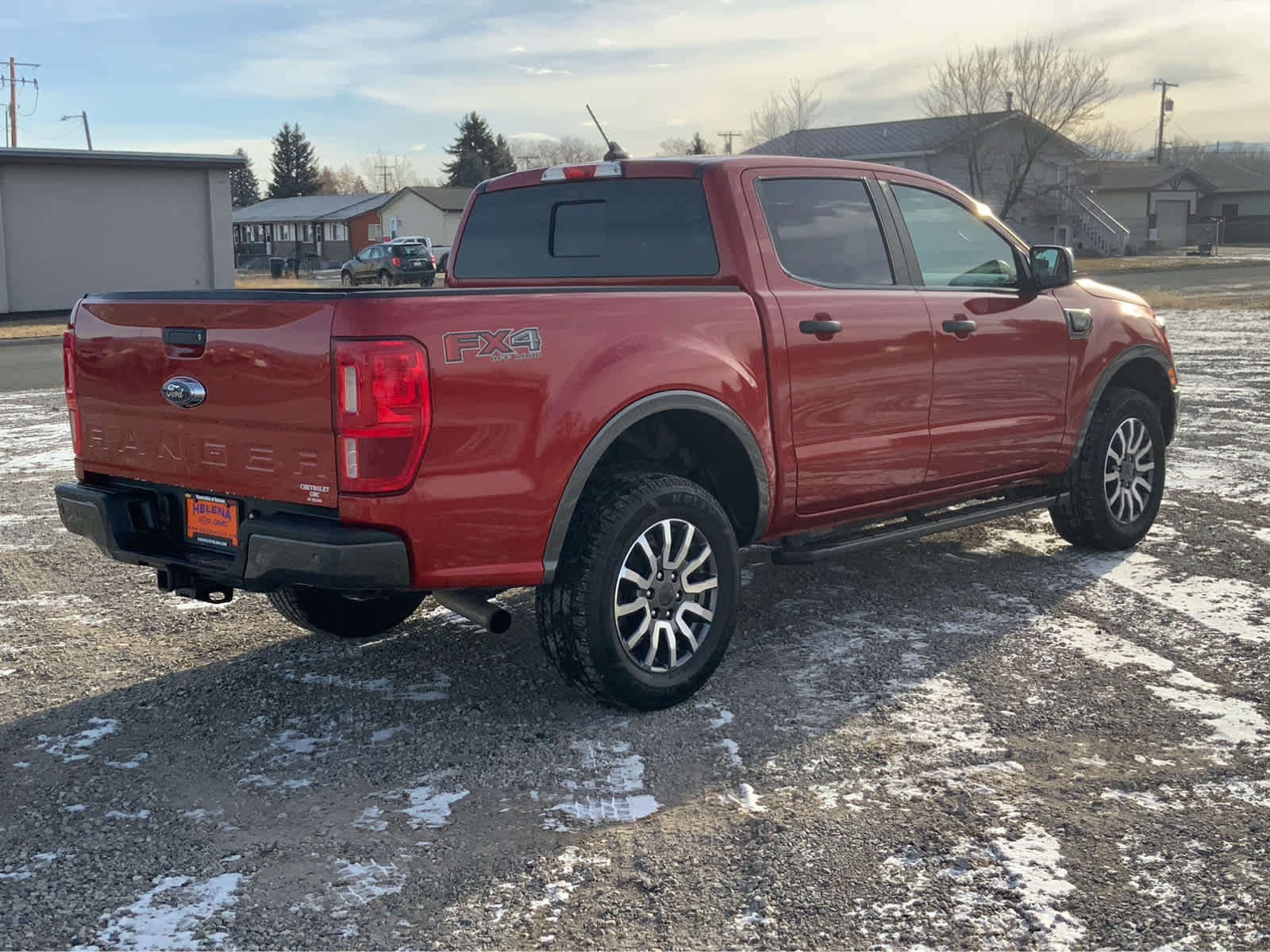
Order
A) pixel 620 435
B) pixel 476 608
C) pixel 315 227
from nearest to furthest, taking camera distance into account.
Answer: pixel 476 608 < pixel 620 435 < pixel 315 227

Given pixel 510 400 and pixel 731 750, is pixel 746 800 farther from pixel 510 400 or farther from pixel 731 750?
pixel 510 400

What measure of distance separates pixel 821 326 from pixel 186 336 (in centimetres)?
234

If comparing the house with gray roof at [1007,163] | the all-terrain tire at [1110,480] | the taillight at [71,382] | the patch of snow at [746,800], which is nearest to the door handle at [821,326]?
the patch of snow at [746,800]

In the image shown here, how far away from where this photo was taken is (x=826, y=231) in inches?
210

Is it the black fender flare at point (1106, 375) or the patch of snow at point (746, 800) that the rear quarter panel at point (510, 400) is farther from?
Answer: the black fender flare at point (1106, 375)

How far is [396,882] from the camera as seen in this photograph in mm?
3344

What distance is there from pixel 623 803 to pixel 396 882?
760mm

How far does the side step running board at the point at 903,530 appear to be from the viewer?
5191 millimetres

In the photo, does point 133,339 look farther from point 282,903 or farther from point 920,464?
point 920,464

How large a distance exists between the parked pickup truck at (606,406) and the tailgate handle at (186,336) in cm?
2

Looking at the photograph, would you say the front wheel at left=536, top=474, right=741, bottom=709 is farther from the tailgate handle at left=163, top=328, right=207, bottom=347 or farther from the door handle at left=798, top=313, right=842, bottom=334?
the tailgate handle at left=163, top=328, right=207, bottom=347

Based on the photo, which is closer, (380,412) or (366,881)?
(366,881)

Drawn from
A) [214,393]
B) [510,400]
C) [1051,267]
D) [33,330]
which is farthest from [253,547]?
[33,330]

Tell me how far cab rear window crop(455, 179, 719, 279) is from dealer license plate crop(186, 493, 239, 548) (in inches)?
73.2
